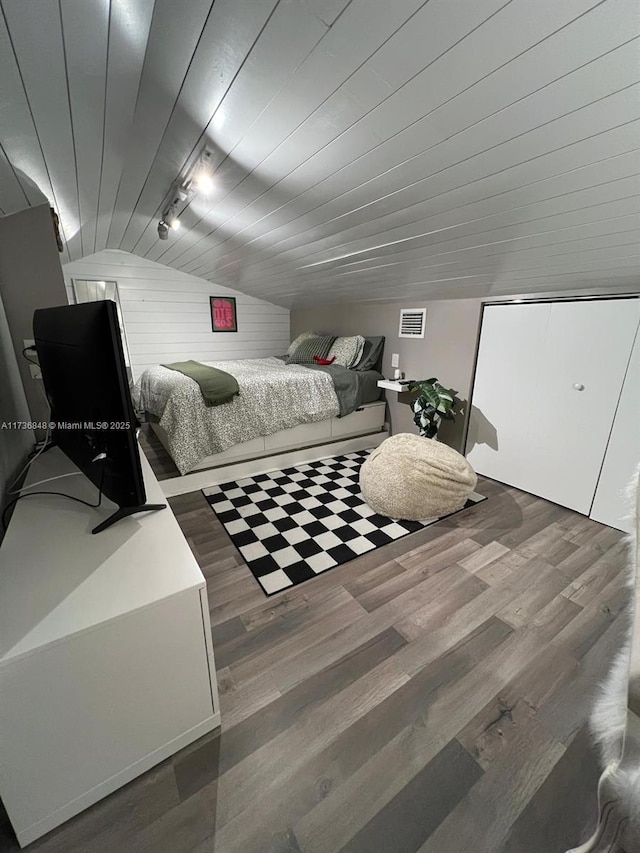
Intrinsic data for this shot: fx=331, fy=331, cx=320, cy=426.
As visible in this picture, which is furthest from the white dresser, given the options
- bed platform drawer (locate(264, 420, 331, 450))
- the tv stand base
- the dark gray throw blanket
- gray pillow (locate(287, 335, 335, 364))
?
gray pillow (locate(287, 335, 335, 364))

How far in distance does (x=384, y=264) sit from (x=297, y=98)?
1.39 meters

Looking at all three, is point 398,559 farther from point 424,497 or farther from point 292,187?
point 292,187

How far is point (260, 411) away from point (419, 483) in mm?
1438

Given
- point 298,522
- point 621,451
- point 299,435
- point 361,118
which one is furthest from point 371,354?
point 361,118

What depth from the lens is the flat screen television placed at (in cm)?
94

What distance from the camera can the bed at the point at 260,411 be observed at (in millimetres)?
2541

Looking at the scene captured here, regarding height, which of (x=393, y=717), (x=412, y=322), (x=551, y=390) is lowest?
(x=393, y=717)

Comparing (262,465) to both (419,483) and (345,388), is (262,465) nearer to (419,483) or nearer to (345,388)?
(345,388)

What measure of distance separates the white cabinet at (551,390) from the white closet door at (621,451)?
0.11 feet

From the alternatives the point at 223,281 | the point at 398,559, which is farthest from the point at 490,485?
the point at 223,281

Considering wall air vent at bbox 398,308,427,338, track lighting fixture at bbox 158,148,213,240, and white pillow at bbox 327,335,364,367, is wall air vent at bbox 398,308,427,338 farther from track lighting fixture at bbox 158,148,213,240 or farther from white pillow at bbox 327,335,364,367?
track lighting fixture at bbox 158,148,213,240

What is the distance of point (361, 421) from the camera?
11.7 ft

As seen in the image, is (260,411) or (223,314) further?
(223,314)

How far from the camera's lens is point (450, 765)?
1.01m
